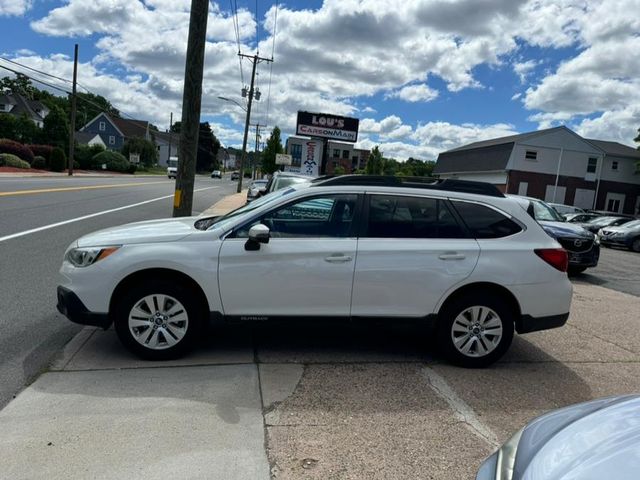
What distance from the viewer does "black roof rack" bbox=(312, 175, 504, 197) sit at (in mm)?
5074

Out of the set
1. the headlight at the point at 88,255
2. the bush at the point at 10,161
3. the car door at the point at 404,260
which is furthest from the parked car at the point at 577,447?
the bush at the point at 10,161

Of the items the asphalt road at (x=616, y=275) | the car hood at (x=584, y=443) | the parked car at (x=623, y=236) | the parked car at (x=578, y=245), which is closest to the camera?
the car hood at (x=584, y=443)

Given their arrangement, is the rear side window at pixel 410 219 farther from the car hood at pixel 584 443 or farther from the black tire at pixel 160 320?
the car hood at pixel 584 443

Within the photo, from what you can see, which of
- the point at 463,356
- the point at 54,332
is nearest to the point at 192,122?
the point at 54,332

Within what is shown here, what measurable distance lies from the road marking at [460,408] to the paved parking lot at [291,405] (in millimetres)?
14

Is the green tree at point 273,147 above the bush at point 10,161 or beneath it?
above

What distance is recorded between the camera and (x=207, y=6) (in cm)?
868

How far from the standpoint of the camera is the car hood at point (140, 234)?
461 centimetres

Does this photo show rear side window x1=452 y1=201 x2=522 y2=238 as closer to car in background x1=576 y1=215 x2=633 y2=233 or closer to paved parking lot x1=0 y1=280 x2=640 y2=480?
paved parking lot x1=0 y1=280 x2=640 y2=480

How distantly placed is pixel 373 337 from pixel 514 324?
147cm

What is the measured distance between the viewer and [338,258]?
15.2 ft

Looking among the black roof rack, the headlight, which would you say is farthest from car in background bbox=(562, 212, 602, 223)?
the headlight

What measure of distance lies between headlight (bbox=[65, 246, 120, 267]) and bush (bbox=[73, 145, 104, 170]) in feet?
197

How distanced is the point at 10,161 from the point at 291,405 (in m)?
43.3
